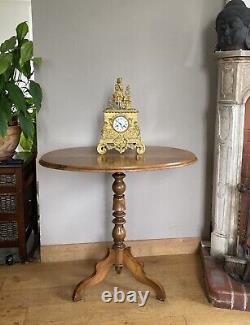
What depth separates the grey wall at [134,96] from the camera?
2299 mm

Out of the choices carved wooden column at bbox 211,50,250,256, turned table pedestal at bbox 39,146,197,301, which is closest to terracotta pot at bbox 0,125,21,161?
turned table pedestal at bbox 39,146,197,301

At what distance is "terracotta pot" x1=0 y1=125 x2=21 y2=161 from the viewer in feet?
7.77

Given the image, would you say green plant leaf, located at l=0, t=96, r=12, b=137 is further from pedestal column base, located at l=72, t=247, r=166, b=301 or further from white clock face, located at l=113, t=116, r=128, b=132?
pedestal column base, located at l=72, t=247, r=166, b=301

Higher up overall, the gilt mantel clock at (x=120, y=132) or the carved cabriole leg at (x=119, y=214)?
the gilt mantel clock at (x=120, y=132)

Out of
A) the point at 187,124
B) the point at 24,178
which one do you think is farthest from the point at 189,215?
the point at 24,178

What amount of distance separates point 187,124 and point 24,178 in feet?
3.98

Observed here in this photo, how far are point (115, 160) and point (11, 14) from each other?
2.66 metres

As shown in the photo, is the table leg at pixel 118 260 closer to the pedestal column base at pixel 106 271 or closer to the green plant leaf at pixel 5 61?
the pedestal column base at pixel 106 271

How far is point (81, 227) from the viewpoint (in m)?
2.54

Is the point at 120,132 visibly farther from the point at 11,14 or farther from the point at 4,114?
the point at 11,14

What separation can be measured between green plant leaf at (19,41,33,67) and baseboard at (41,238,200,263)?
50.1 inches

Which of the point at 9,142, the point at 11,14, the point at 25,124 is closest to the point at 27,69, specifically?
the point at 25,124

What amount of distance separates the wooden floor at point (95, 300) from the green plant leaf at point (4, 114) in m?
0.96

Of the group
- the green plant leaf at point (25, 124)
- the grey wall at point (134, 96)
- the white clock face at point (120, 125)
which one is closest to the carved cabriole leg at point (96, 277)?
the grey wall at point (134, 96)
